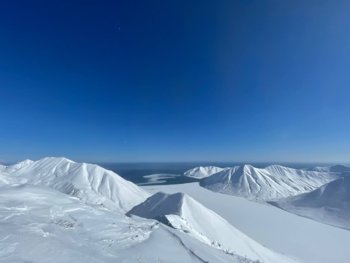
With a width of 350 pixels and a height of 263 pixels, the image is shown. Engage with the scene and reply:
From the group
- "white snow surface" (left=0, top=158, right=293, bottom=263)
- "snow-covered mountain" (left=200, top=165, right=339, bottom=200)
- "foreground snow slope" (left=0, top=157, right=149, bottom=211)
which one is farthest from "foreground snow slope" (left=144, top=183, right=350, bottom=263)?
"snow-covered mountain" (left=200, top=165, right=339, bottom=200)

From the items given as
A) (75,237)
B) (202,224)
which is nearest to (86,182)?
(202,224)

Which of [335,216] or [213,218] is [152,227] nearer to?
[213,218]

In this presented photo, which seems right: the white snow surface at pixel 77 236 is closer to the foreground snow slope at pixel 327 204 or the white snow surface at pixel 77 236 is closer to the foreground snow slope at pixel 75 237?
the foreground snow slope at pixel 75 237

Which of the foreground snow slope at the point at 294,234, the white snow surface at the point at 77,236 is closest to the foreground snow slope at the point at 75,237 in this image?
the white snow surface at the point at 77,236

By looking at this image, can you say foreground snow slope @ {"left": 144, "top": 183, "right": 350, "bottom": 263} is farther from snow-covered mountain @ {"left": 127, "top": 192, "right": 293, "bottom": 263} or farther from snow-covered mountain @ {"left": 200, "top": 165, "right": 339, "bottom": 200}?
snow-covered mountain @ {"left": 200, "top": 165, "right": 339, "bottom": 200}

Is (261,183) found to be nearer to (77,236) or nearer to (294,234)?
(294,234)

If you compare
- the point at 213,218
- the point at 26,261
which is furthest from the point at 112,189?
the point at 26,261
